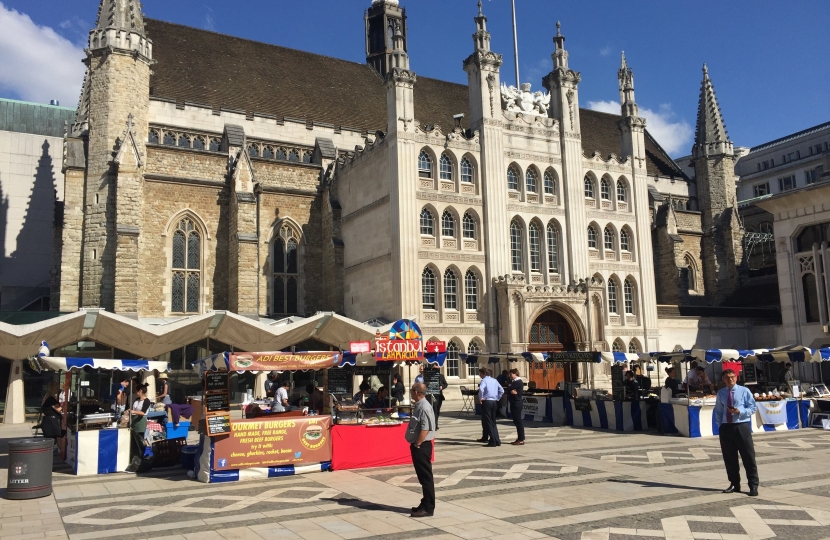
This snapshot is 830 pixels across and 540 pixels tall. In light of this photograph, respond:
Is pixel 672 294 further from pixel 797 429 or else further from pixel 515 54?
pixel 797 429

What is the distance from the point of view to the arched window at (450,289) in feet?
98.8

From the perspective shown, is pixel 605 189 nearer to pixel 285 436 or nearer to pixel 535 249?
pixel 535 249

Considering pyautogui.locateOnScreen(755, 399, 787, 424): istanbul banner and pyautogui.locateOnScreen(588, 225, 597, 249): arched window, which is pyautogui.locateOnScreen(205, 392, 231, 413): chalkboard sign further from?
pyautogui.locateOnScreen(588, 225, 597, 249): arched window

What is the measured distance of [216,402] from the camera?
1223 centimetres

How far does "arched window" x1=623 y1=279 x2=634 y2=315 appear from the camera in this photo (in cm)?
3441

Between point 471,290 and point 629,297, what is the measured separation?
354 inches

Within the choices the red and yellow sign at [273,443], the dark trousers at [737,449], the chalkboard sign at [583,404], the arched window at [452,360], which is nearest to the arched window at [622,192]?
the arched window at [452,360]

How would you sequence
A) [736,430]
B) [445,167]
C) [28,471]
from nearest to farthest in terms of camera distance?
[736,430] → [28,471] → [445,167]

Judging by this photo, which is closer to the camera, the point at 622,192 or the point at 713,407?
the point at 713,407

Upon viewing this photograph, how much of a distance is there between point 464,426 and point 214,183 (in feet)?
57.7

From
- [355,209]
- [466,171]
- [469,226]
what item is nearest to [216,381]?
[469,226]

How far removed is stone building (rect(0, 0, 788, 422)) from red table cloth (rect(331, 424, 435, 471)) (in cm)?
1430

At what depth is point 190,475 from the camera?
12.5 m

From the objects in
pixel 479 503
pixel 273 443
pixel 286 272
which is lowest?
pixel 479 503
